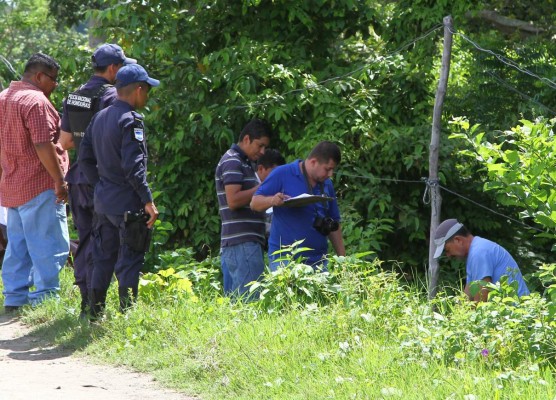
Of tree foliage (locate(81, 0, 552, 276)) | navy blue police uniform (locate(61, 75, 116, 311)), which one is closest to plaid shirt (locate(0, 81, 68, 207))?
navy blue police uniform (locate(61, 75, 116, 311))

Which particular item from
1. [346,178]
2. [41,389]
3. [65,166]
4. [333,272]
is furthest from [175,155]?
[41,389]

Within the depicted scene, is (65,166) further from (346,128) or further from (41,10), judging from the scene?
(41,10)

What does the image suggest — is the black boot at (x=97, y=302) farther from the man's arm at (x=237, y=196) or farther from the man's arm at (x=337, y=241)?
the man's arm at (x=337, y=241)

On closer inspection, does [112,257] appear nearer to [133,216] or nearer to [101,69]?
[133,216]

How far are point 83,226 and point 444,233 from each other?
272 centimetres

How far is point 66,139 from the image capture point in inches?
311

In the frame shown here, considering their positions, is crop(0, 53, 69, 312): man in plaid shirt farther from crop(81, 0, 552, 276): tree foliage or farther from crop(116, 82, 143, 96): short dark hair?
crop(81, 0, 552, 276): tree foliage

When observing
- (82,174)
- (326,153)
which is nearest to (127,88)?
(82,174)

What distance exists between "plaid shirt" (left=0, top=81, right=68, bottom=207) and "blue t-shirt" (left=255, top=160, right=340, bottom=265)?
76.4 inches

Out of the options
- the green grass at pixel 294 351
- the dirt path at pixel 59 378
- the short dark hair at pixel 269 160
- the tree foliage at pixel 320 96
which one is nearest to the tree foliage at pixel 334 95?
the tree foliage at pixel 320 96

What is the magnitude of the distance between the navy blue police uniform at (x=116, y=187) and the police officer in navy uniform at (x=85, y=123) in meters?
0.30

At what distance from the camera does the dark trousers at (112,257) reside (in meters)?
7.18

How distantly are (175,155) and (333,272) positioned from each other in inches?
179

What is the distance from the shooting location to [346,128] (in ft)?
34.1
